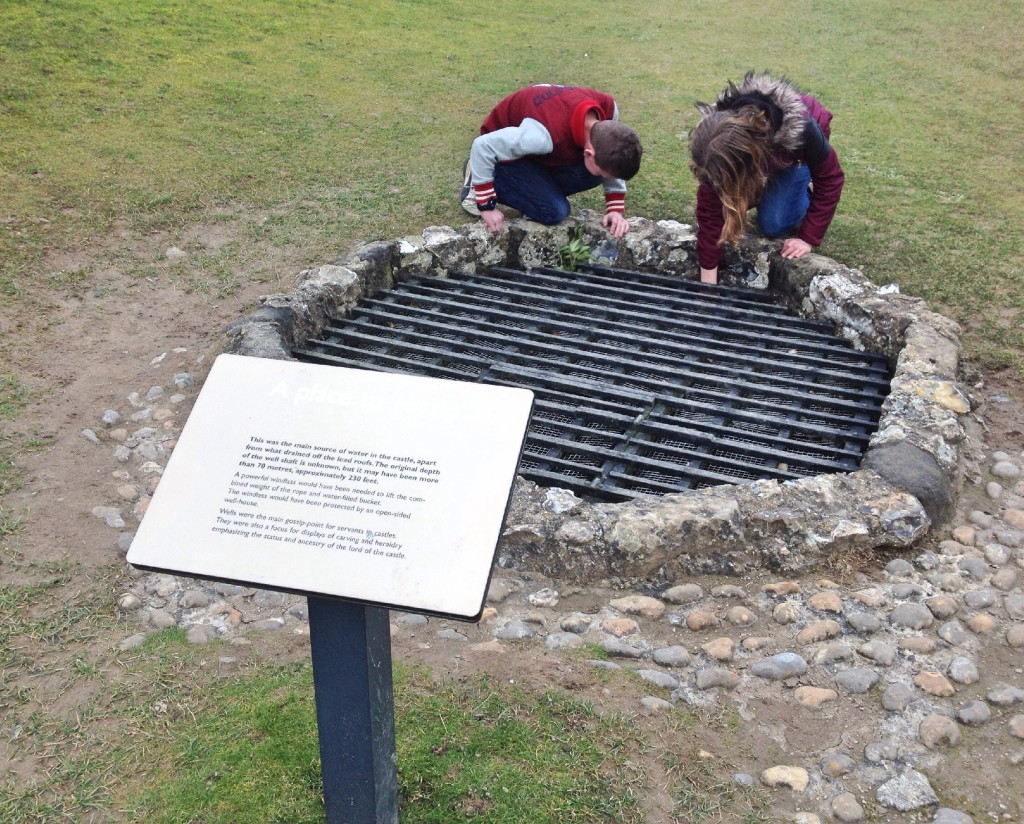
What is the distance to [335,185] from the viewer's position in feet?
20.2

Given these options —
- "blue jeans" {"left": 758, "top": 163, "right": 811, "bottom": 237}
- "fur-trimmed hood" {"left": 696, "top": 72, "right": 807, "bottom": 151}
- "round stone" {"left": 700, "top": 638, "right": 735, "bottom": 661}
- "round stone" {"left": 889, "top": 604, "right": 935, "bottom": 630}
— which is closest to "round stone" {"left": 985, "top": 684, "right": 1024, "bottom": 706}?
"round stone" {"left": 889, "top": 604, "right": 935, "bottom": 630}

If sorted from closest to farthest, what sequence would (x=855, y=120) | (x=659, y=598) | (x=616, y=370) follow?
(x=659, y=598) < (x=616, y=370) < (x=855, y=120)

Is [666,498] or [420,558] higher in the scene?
[420,558]

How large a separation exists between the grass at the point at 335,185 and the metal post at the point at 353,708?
0.91ft

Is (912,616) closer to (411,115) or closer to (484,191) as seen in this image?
(484,191)

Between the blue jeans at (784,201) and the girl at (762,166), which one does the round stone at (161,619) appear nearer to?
the girl at (762,166)

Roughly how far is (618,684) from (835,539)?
1010mm

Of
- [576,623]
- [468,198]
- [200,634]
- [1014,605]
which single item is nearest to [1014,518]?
[1014,605]

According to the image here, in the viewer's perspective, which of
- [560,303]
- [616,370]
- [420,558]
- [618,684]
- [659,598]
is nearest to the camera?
[420,558]

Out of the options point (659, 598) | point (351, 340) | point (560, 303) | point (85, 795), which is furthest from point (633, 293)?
point (85, 795)

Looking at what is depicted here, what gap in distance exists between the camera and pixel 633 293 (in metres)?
4.95

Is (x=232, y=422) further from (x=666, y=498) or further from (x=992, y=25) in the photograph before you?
(x=992, y=25)

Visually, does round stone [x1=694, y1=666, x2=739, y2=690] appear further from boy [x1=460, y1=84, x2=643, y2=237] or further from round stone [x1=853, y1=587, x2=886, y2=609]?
boy [x1=460, y1=84, x2=643, y2=237]

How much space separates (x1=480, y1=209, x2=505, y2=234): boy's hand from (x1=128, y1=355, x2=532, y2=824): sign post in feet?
10.8
